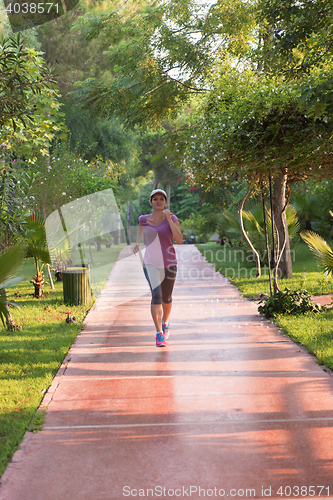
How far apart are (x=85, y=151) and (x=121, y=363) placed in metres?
14.2

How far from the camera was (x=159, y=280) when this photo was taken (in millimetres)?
5352

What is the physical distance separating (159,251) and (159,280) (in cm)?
36

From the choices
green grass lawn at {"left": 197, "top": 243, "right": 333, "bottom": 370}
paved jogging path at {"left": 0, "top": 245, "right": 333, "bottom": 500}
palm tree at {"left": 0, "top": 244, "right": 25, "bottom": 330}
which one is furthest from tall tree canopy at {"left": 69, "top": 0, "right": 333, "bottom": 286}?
palm tree at {"left": 0, "top": 244, "right": 25, "bottom": 330}

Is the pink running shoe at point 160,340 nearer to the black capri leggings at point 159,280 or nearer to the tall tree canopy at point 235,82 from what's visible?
the black capri leggings at point 159,280

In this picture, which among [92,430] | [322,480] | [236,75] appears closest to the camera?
[322,480]

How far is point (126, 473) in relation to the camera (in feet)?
9.26

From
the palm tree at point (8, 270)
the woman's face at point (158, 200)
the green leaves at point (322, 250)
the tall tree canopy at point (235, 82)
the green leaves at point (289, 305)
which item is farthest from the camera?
the green leaves at point (289, 305)

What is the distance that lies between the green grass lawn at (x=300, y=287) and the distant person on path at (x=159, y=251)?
1810 millimetres

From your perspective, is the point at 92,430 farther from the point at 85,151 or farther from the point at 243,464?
the point at 85,151

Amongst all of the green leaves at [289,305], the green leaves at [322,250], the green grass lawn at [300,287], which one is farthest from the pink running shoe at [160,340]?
the green leaves at [322,250]

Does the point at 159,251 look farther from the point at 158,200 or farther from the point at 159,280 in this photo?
the point at 158,200

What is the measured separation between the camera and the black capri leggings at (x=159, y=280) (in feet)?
17.4

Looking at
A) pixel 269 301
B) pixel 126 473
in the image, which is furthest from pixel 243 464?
pixel 269 301

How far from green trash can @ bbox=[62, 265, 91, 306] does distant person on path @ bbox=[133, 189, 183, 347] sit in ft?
9.88
